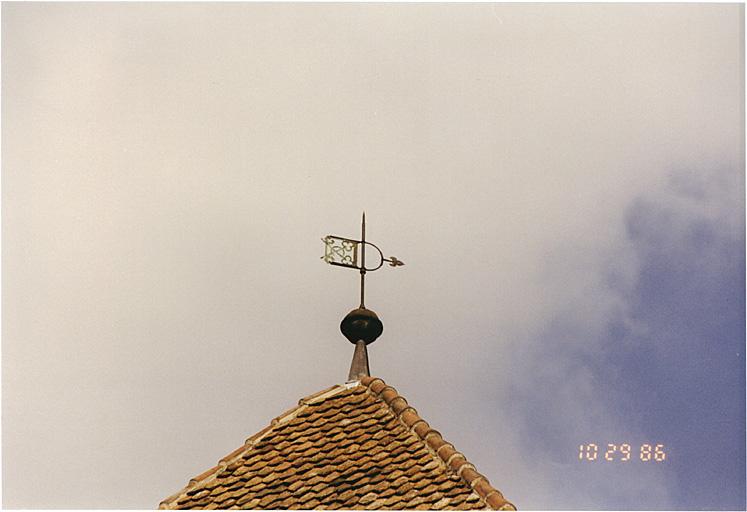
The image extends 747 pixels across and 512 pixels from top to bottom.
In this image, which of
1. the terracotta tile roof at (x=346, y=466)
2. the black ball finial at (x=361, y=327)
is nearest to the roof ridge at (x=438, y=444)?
the terracotta tile roof at (x=346, y=466)

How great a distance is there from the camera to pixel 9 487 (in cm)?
1401

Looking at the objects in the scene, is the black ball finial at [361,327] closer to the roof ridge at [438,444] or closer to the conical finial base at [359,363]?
the conical finial base at [359,363]

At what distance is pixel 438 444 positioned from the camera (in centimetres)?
1118

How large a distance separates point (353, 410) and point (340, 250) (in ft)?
4.93

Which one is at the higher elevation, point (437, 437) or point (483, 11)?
point (483, 11)

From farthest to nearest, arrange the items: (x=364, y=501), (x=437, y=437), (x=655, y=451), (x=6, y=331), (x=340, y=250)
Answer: (x=6, y=331) → (x=655, y=451) → (x=340, y=250) → (x=437, y=437) → (x=364, y=501)

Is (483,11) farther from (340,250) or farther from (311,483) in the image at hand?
(311,483)

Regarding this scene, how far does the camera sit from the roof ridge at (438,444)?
1044cm

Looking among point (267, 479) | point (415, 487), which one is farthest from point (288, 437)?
point (415, 487)

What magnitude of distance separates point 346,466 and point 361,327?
76.6 inches

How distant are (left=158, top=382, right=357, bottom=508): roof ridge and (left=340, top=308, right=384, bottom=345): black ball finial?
1.92 feet

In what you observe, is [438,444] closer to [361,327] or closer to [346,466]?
[346,466]

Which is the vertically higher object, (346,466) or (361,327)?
(361,327)

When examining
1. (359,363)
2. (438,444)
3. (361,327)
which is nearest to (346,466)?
(438,444)
